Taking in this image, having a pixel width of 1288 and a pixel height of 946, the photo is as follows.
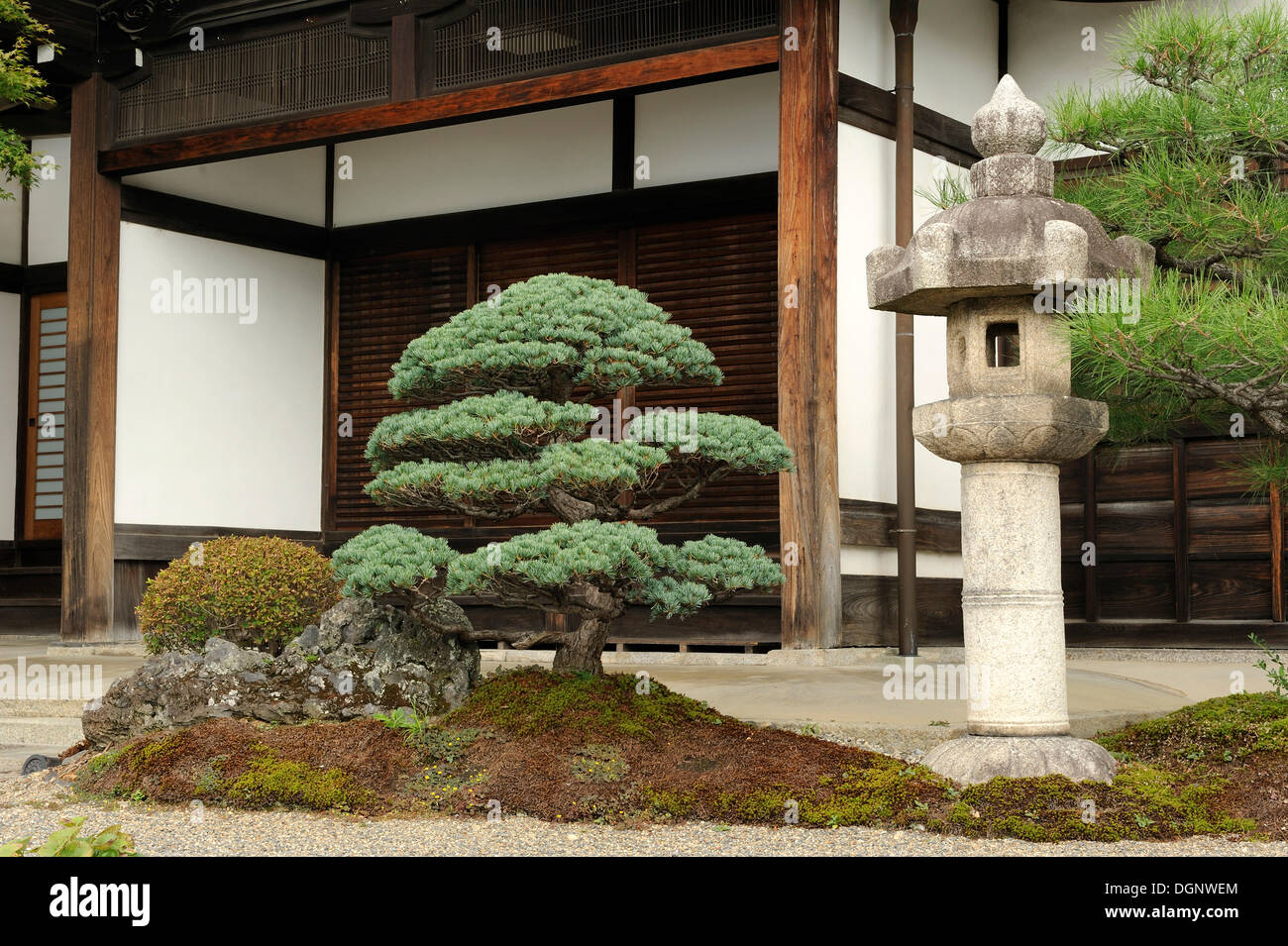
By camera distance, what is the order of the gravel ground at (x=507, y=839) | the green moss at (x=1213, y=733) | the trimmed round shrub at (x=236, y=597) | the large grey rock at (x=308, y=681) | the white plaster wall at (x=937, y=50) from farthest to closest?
the white plaster wall at (x=937, y=50) → the trimmed round shrub at (x=236, y=597) → the large grey rock at (x=308, y=681) → the green moss at (x=1213, y=733) → the gravel ground at (x=507, y=839)

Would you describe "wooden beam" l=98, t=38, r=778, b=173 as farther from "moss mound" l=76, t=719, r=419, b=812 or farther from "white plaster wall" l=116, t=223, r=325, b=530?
"moss mound" l=76, t=719, r=419, b=812

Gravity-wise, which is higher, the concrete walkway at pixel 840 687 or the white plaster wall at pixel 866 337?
the white plaster wall at pixel 866 337

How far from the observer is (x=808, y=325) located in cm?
828

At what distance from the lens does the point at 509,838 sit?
15.3ft

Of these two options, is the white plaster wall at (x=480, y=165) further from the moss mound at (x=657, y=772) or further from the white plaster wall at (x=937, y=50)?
the moss mound at (x=657, y=772)

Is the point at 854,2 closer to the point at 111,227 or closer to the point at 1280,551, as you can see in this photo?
the point at 1280,551

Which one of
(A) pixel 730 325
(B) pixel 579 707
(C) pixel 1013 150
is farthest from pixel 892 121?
(B) pixel 579 707

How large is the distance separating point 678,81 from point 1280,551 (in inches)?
203

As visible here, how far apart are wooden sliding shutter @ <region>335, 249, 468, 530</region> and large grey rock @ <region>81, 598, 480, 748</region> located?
5.23 m

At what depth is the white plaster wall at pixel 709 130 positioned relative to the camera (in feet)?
33.9

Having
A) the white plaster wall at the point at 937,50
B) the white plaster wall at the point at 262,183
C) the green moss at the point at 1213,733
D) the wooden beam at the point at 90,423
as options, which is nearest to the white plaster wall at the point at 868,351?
the white plaster wall at the point at 937,50

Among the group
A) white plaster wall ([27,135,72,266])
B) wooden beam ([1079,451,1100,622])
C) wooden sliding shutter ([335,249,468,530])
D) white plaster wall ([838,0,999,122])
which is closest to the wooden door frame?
white plaster wall ([27,135,72,266])

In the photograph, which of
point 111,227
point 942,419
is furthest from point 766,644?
point 111,227

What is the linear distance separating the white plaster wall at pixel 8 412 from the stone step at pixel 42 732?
6100mm
